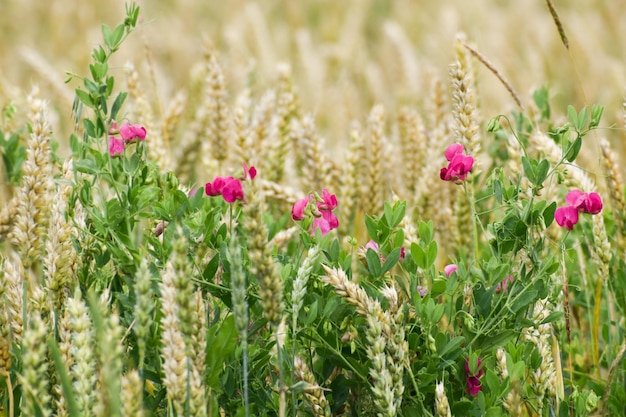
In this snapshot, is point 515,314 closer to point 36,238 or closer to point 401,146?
point 36,238

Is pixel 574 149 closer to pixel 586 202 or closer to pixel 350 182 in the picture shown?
pixel 586 202

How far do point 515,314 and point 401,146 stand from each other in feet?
3.64

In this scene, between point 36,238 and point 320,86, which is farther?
point 320,86

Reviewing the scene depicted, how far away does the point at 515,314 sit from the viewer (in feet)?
4.00

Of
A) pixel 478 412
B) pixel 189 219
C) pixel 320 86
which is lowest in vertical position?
pixel 478 412

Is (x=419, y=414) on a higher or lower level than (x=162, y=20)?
lower

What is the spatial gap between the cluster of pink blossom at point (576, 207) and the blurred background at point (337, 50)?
3.17 feet

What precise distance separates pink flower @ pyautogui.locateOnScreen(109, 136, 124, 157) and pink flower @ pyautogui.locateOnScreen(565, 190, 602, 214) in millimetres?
731

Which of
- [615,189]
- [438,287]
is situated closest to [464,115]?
[438,287]

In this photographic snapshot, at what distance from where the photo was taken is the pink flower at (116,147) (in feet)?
4.33

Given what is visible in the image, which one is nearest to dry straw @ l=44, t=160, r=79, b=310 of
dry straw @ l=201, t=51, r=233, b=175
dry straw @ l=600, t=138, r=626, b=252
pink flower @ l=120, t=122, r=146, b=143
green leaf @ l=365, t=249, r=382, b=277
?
pink flower @ l=120, t=122, r=146, b=143

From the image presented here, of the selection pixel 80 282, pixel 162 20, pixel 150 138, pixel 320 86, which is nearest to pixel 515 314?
pixel 80 282

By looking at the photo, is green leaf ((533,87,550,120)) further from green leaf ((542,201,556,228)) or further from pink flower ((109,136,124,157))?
pink flower ((109,136,124,157))

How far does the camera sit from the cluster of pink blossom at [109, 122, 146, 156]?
1.28 m
